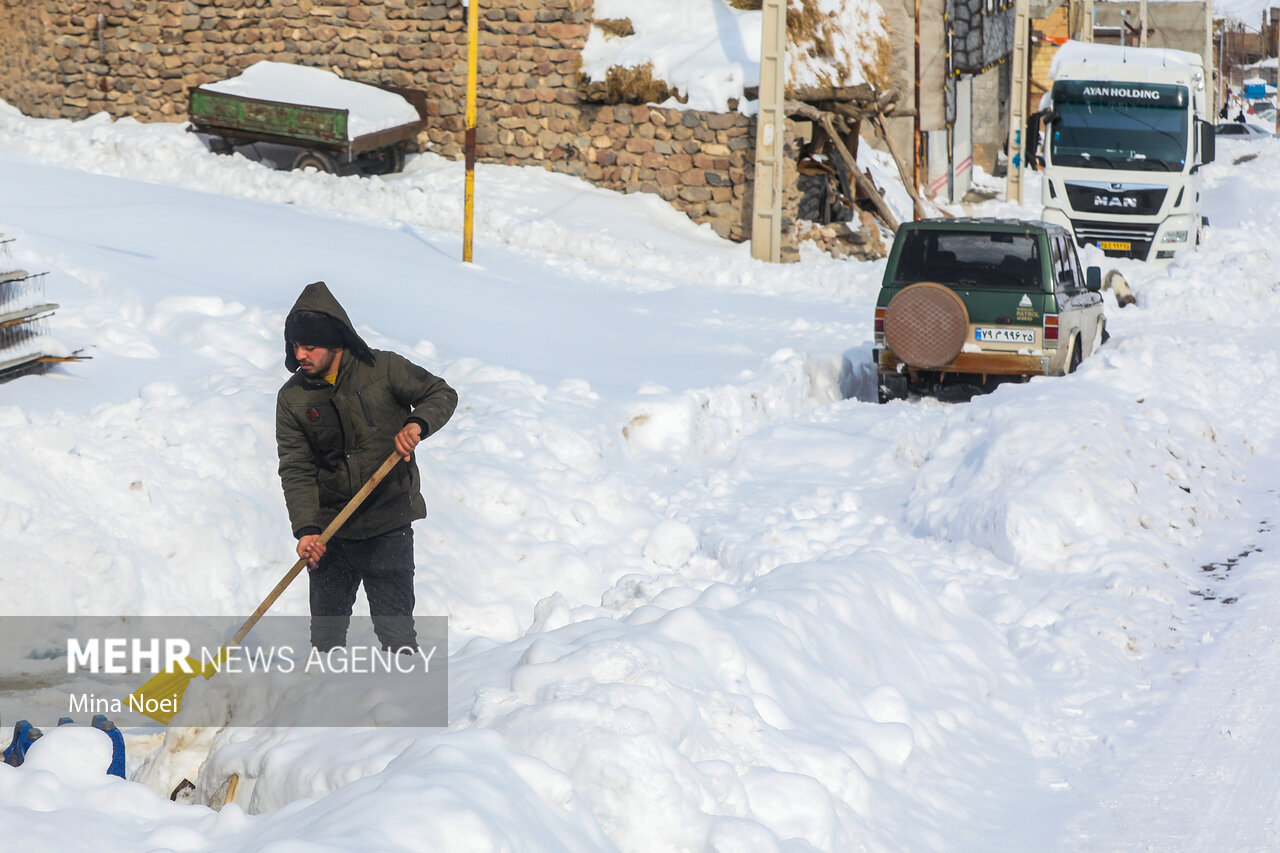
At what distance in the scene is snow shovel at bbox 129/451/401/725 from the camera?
5152 mm

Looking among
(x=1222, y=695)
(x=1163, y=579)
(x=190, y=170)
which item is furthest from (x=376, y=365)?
(x=190, y=170)

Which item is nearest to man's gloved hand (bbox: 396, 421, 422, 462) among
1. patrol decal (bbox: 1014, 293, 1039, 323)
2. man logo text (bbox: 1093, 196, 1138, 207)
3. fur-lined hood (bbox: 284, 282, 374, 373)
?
fur-lined hood (bbox: 284, 282, 374, 373)

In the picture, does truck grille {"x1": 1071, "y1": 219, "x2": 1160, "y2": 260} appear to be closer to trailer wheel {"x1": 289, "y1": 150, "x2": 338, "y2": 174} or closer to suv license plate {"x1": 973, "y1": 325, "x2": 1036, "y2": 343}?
suv license plate {"x1": 973, "y1": 325, "x2": 1036, "y2": 343}

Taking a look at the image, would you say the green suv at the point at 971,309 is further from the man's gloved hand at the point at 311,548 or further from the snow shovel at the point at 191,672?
the man's gloved hand at the point at 311,548

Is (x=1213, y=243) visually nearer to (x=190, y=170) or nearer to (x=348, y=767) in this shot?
(x=190, y=170)

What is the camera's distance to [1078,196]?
19781 mm

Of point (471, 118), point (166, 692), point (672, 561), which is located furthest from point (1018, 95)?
point (166, 692)

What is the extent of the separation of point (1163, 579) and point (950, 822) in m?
3.26

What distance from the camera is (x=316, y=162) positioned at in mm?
19484

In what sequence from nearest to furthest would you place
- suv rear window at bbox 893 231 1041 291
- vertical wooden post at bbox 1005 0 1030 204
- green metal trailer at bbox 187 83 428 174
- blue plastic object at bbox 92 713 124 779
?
1. blue plastic object at bbox 92 713 124 779
2. suv rear window at bbox 893 231 1041 291
3. green metal trailer at bbox 187 83 428 174
4. vertical wooden post at bbox 1005 0 1030 204

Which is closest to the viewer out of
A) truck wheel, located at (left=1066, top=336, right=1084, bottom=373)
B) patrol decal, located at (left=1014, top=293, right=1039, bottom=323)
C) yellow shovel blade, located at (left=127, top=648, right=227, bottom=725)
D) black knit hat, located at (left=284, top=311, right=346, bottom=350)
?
black knit hat, located at (left=284, top=311, right=346, bottom=350)

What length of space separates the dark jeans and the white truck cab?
1633cm

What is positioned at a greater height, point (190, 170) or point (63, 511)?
point (190, 170)

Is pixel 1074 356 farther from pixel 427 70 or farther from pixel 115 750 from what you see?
pixel 427 70
